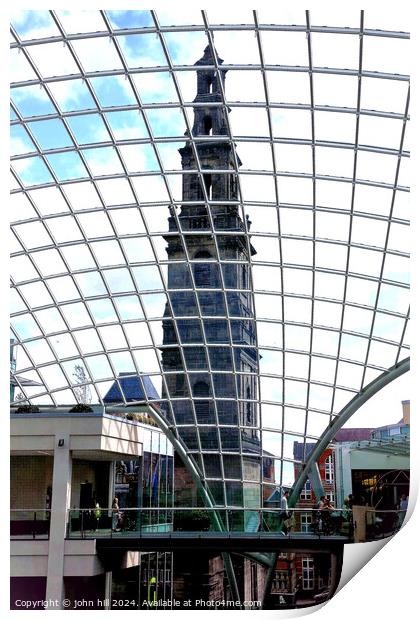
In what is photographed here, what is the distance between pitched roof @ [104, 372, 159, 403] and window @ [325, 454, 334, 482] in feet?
38.2

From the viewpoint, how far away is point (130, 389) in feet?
148

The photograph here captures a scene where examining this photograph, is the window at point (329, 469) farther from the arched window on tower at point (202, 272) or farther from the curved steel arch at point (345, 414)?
the arched window on tower at point (202, 272)

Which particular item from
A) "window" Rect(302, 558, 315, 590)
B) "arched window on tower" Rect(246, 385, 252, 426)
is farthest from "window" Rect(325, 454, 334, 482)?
"window" Rect(302, 558, 315, 590)

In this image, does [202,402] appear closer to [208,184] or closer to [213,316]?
[213,316]

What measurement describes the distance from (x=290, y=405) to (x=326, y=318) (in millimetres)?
7418

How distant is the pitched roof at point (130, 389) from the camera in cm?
4459

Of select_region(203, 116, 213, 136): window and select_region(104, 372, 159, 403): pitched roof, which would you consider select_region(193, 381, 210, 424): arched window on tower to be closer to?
select_region(104, 372, 159, 403): pitched roof

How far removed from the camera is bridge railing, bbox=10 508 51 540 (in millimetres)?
30375

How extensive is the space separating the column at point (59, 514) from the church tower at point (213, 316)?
1154cm

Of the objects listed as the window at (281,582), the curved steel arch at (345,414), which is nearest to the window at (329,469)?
the curved steel arch at (345,414)

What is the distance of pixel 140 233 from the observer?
3769 cm

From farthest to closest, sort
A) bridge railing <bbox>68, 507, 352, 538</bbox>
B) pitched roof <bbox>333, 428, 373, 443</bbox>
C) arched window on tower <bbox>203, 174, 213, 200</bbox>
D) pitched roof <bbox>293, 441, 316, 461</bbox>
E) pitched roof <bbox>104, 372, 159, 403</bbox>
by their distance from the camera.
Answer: pitched roof <bbox>293, 441, 316, 461</bbox>
pitched roof <bbox>104, 372, 159, 403</bbox>
pitched roof <bbox>333, 428, 373, 443</bbox>
arched window on tower <bbox>203, 174, 213, 200</bbox>
bridge railing <bbox>68, 507, 352, 538</bbox>

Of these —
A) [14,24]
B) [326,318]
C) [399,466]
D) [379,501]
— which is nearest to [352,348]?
[326,318]

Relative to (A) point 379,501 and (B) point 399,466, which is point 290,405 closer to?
(B) point 399,466
